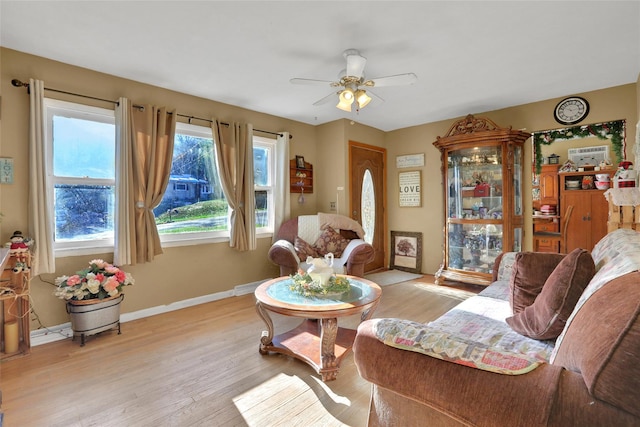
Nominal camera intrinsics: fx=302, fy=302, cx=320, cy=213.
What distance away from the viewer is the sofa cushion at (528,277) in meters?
1.67

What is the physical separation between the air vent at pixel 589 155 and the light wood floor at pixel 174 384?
12.2 feet

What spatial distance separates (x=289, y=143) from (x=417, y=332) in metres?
3.75

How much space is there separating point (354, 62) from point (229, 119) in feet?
6.58

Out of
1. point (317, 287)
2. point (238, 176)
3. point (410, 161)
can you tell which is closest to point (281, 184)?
point (238, 176)

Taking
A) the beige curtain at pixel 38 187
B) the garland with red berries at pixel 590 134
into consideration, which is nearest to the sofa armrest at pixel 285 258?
the beige curtain at pixel 38 187

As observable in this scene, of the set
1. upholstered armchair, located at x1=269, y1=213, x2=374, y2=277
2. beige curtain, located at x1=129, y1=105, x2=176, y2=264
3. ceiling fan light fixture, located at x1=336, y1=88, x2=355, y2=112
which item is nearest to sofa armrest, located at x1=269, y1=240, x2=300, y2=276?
upholstered armchair, located at x1=269, y1=213, x2=374, y2=277

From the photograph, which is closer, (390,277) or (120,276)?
(120,276)

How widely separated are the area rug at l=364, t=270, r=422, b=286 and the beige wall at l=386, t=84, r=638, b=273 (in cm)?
31

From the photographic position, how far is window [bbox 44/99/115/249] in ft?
8.90

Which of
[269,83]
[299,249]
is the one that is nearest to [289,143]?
[269,83]

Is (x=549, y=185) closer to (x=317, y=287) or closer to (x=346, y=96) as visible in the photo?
(x=346, y=96)

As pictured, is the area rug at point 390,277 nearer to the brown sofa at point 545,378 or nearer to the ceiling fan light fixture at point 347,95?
the ceiling fan light fixture at point 347,95

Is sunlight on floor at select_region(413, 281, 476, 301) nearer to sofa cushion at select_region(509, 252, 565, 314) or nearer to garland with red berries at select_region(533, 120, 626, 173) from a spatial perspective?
garland with red berries at select_region(533, 120, 626, 173)

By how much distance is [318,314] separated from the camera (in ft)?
5.97
